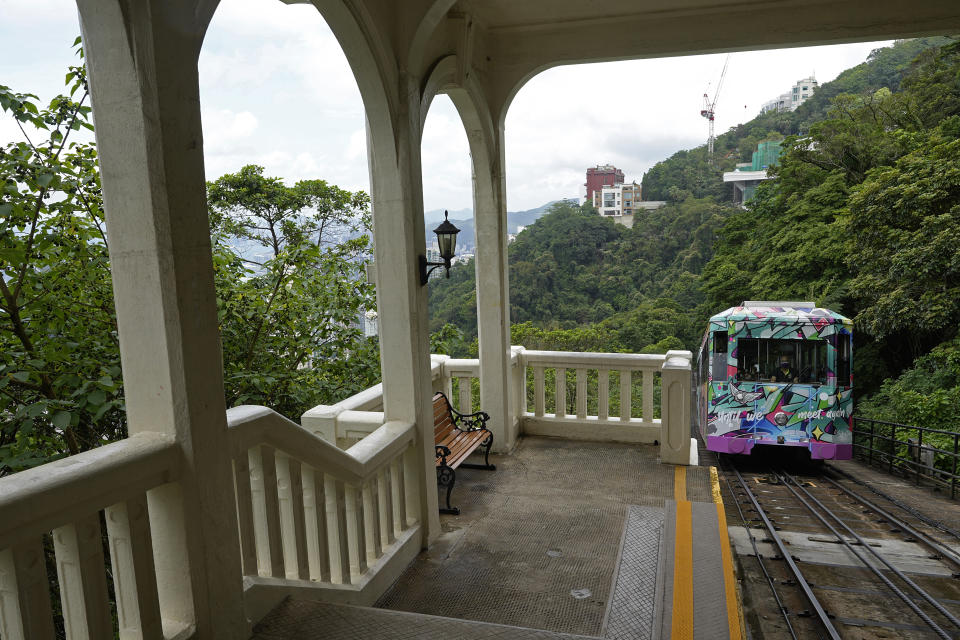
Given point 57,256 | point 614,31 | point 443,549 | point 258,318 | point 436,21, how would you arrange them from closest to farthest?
point 57,256 < point 436,21 < point 443,549 < point 258,318 < point 614,31

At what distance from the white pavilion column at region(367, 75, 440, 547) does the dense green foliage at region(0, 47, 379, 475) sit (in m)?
1.11

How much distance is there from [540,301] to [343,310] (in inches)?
1132

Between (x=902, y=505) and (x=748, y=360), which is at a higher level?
(x=748, y=360)

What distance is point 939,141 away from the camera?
55.9ft

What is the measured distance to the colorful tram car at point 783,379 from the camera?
991cm

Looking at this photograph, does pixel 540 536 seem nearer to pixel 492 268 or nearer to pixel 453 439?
pixel 453 439

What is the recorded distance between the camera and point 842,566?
20.8ft

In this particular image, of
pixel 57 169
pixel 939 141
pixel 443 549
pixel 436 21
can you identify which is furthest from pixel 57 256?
pixel 939 141

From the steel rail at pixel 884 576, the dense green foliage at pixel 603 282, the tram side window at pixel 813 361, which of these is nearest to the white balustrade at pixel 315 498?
the steel rail at pixel 884 576

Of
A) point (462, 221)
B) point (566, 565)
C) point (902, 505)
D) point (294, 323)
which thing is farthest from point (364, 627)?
point (462, 221)

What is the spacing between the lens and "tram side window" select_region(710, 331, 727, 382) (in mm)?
10453

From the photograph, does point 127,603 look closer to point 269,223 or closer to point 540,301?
point 269,223

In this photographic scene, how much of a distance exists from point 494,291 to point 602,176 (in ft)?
295

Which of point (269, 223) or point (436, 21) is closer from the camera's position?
point (436, 21)
